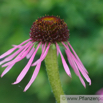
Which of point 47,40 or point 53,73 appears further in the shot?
point 47,40

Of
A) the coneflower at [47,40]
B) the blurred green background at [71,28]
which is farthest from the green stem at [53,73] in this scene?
the blurred green background at [71,28]

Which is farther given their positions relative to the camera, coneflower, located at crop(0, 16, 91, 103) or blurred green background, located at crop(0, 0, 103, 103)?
blurred green background, located at crop(0, 0, 103, 103)

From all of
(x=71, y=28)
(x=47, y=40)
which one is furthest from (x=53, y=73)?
(x=71, y=28)

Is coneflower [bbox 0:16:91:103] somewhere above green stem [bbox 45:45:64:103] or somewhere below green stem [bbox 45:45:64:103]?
above

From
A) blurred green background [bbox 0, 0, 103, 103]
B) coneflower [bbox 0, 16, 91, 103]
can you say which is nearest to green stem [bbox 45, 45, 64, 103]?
coneflower [bbox 0, 16, 91, 103]

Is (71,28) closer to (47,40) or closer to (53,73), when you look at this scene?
(47,40)

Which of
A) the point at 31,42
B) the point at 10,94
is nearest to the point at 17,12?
the point at 10,94

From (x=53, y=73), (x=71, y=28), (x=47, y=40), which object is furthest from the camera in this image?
(x=71, y=28)

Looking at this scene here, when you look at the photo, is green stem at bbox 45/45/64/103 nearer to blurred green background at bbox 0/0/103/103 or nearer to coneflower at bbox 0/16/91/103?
coneflower at bbox 0/16/91/103

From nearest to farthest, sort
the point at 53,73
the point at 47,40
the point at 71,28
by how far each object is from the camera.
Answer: the point at 53,73, the point at 47,40, the point at 71,28
